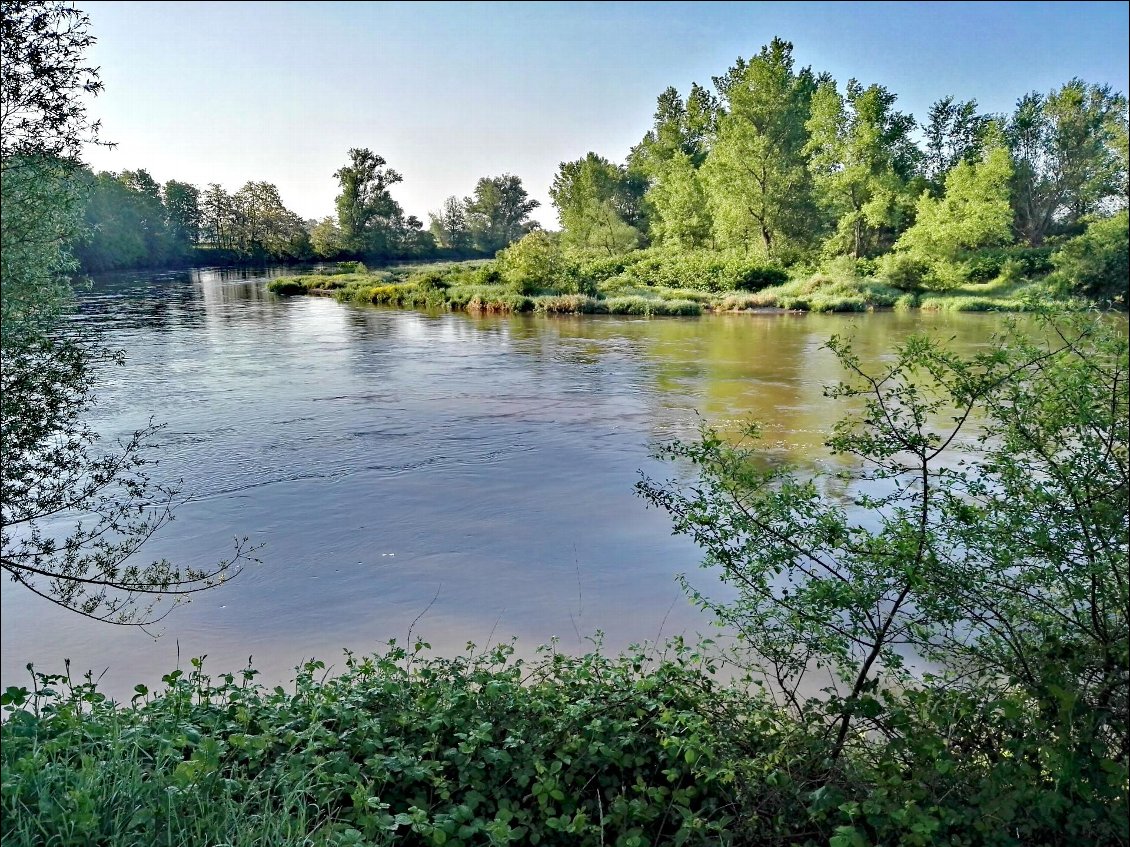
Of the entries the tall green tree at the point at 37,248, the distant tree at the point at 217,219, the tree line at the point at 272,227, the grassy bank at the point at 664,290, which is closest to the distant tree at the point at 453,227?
the tree line at the point at 272,227

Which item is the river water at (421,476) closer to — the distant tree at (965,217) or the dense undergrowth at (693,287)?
the dense undergrowth at (693,287)

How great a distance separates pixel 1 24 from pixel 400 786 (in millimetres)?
4505

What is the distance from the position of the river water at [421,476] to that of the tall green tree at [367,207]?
54.8m

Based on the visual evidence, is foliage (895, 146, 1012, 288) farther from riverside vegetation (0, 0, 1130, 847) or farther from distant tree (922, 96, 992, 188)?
riverside vegetation (0, 0, 1130, 847)

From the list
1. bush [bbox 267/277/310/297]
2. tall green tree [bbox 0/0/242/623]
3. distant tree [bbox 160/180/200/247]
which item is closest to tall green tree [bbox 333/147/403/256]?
distant tree [bbox 160/180/200/247]

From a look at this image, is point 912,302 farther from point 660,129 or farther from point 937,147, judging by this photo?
point 660,129

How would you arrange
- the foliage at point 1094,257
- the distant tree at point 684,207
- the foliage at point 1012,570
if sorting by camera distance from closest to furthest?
the foliage at point 1012,570 → the foliage at point 1094,257 → the distant tree at point 684,207

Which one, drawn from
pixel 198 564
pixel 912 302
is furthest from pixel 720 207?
pixel 198 564

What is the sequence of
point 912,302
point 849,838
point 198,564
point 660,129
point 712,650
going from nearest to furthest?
point 849,838, point 712,650, point 198,564, point 912,302, point 660,129

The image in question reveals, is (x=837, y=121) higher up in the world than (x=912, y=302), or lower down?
higher up

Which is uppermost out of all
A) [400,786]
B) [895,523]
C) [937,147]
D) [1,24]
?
[937,147]

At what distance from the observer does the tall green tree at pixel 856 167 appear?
45.3 meters

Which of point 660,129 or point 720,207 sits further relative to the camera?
point 660,129

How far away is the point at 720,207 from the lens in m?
48.3
